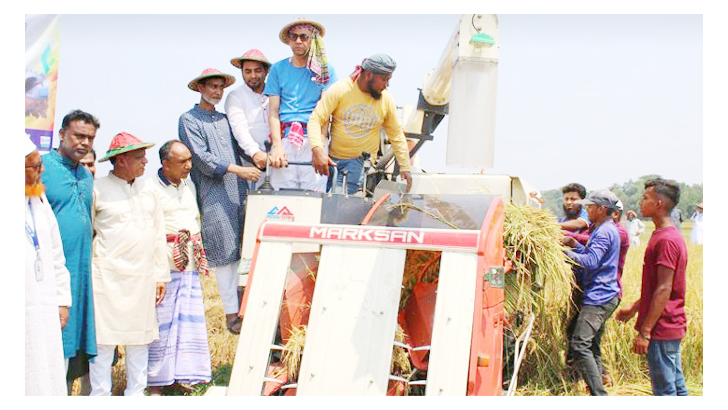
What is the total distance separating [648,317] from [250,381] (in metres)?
2.99

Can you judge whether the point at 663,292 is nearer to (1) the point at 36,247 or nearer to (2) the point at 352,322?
(2) the point at 352,322

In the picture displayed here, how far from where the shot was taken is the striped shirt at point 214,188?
575 centimetres

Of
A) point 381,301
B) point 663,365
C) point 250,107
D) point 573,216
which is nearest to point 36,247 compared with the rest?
point 381,301

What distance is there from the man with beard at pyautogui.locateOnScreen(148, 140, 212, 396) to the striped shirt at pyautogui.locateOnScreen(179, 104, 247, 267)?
240 millimetres

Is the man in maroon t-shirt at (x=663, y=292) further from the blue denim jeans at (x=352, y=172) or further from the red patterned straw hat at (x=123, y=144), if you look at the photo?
the red patterned straw hat at (x=123, y=144)

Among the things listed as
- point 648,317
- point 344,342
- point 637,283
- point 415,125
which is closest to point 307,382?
point 344,342

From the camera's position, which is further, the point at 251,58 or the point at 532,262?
the point at 251,58

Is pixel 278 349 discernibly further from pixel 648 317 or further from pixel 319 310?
pixel 648 317

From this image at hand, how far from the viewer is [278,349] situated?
13.4ft

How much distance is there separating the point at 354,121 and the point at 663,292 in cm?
278

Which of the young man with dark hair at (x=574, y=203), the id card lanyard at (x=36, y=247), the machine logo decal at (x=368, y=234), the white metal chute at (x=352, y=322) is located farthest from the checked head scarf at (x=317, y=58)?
the id card lanyard at (x=36, y=247)

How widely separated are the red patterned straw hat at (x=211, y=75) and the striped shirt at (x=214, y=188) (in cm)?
20

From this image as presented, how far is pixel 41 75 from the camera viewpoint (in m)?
6.17

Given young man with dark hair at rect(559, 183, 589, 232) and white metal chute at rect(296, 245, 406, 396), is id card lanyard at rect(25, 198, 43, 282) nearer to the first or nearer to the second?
white metal chute at rect(296, 245, 406, 396)
